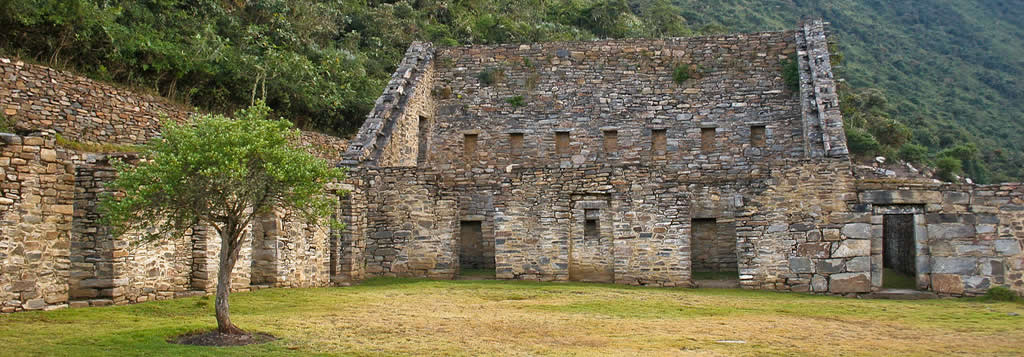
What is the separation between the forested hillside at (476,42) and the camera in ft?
85.3

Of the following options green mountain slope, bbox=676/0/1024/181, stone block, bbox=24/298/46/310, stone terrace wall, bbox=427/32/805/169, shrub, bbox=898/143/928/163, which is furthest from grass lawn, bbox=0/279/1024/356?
green mountain slope, bbox=676/0/1024/181

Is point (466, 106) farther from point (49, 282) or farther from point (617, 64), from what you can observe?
point (49, 282)

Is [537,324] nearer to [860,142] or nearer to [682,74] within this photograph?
[682,74]

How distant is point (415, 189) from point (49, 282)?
31.6 ft

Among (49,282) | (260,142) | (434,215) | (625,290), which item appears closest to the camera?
(260,142)

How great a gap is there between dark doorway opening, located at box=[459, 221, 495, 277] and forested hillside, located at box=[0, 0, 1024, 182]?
8.53 meters

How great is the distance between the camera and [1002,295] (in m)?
20.0

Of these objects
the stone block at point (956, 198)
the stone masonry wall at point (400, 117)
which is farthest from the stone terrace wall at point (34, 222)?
the stone block at point (956, 198)

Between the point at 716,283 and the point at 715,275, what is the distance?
191cm

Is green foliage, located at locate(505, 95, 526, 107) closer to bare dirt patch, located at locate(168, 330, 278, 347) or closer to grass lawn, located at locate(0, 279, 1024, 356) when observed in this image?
grass lawn, located at locate(0, 279, 1024, 356)

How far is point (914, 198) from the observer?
68.1ft

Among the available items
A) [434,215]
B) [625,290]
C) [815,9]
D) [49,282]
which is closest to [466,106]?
[434,215]

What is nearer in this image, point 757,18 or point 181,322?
point 181,322

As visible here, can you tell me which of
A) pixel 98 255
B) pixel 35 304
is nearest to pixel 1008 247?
pixel 98 255
